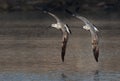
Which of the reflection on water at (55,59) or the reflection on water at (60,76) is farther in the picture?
the reflection on water at (55,59)

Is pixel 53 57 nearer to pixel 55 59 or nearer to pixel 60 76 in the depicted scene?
pixel 55 59

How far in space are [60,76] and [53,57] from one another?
5364mm

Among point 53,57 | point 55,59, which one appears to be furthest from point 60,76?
point 53,57

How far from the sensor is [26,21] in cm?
5391

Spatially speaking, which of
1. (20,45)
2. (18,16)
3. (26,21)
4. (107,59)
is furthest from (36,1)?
(107,59)

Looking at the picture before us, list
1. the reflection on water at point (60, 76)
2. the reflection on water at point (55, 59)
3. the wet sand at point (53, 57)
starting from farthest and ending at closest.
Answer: the wet sand at point (53, 57), the reflection on water at point (55, 59), the reflection on water at point (60, 76)

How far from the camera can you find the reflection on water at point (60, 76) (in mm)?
25500

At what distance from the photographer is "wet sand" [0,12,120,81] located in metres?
26.4

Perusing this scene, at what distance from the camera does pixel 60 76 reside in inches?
1033

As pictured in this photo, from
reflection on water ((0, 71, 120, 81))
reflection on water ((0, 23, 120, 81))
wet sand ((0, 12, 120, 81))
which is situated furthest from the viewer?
wet sand ((0, 12, 120, 81))

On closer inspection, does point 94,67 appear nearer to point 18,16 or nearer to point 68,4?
point 18,16

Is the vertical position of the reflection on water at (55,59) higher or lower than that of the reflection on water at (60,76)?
higher

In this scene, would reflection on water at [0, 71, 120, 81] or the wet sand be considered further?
the wet sand

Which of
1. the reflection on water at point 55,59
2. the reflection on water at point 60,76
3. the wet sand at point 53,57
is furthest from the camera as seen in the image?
the wet sand at point 53,57
